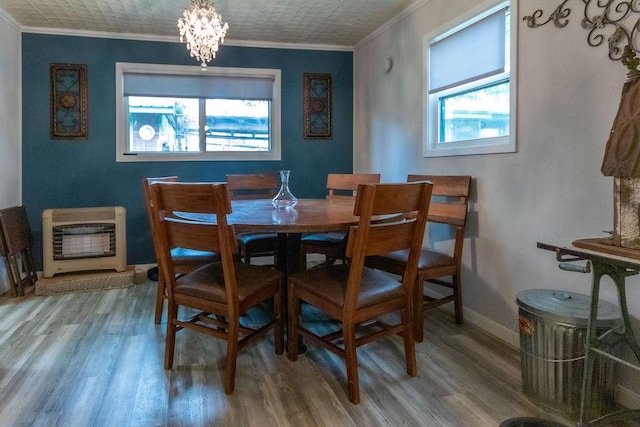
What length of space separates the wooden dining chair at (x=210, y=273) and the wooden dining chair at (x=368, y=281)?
0.75 feet

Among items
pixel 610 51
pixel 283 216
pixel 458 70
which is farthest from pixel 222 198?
pixel 458 70

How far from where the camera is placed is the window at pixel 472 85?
252 cm

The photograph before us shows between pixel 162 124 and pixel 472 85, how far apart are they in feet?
9.55

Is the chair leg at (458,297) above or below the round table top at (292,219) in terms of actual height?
below

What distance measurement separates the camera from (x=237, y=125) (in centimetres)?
445

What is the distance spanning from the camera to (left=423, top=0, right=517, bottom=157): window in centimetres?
252

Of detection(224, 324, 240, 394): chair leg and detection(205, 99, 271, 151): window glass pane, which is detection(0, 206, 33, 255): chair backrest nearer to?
detection(205, 99, 271, 151): window glass pane

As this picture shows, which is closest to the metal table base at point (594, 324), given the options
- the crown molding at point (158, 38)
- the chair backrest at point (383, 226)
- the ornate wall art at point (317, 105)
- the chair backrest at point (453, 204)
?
the chair backrest at point (383, 226)

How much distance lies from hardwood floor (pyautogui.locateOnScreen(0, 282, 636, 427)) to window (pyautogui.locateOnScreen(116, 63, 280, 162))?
6.64 feet

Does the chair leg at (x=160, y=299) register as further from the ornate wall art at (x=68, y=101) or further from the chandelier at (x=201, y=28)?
the ornate wall art at (x=68, y=101)

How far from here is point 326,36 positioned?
4.16 m

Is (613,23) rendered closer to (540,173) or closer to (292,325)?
(540,173)

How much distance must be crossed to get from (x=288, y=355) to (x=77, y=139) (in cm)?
306

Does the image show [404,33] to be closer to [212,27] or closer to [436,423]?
[212,27]
